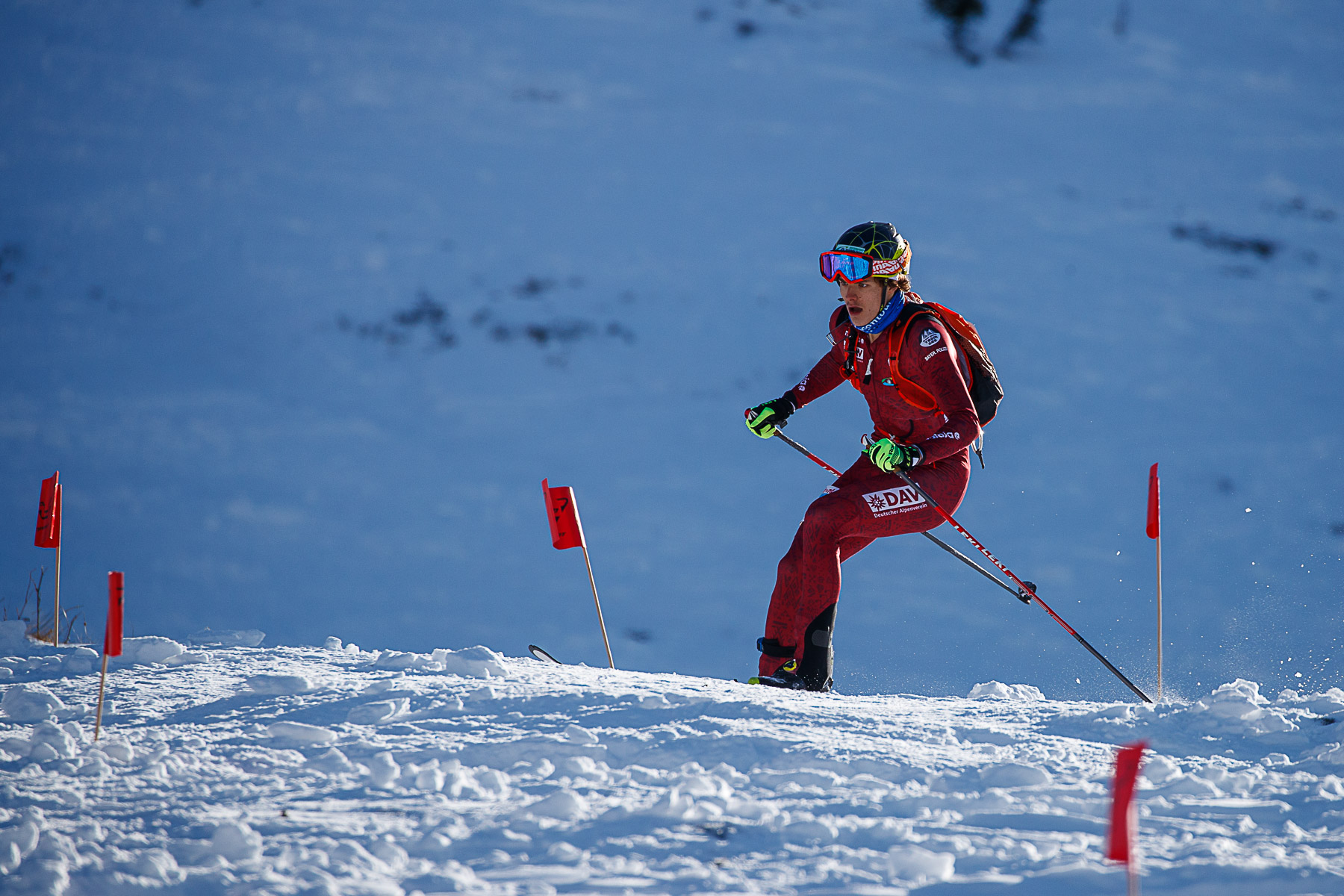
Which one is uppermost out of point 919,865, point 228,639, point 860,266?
point 860,266

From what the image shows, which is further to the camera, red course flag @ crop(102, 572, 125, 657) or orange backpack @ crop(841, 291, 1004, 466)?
orange backpack @ crop(841, 291, 1004, 466)

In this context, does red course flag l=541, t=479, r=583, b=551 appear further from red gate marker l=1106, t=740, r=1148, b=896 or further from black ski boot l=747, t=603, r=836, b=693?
red gate marker l=1106, t=740, r=1148, b=896

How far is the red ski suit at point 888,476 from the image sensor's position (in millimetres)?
4121

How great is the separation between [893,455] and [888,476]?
11.8 inches

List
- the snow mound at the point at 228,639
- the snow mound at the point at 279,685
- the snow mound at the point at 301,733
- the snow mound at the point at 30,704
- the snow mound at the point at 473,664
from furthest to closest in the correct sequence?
the snow mound at the point at 228,639, the snow mound at the point at 473,664, the snow mound at the point at 279,685, the snow mound at the point at 30,704, the snow mound at the point at 301,733

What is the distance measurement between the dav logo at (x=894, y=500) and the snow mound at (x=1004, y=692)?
3.07ft

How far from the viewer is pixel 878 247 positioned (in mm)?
4277

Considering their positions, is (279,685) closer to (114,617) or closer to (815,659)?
(114,617)

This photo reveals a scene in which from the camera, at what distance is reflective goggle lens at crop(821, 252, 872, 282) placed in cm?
427

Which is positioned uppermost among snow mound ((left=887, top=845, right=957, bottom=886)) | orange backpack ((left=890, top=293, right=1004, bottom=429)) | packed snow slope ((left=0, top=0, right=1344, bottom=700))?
packed snow slope ((left=0, top=0, right=1344, bottom=700))

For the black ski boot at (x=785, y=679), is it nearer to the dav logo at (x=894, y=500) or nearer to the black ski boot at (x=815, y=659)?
the black ski boot at (x=815, y=659)

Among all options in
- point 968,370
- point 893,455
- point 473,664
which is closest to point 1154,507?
point 968,370

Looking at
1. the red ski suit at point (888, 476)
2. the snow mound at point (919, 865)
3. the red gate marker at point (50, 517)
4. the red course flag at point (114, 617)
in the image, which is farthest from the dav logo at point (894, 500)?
the red gate marker at point (50, 517)

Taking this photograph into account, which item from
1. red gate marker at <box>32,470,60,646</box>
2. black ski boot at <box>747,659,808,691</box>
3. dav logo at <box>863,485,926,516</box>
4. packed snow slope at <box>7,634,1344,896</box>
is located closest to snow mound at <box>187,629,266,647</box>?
red gate marker at <box>32,470,60,646</box>
